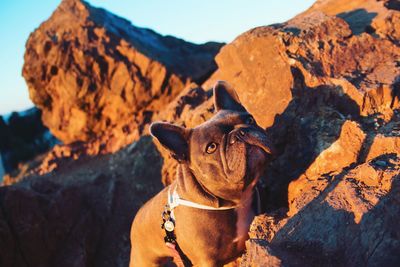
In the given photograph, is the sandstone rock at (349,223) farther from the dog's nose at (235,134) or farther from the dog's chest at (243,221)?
the dog's nose at (235,134)

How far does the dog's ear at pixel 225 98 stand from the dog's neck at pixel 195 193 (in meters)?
0.67

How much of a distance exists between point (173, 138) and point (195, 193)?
487 mm

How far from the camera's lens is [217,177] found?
115 inches

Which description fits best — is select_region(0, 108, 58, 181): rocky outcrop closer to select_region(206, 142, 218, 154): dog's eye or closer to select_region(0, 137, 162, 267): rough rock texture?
select_region(0, 137, 162, 267): rough rock texture

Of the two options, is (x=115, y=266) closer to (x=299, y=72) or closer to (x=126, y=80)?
(x=299, y=72)

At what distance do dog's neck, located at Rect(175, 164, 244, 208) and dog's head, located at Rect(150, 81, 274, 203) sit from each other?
4cm

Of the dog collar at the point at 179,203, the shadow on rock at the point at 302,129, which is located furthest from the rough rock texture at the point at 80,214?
the dog collar at the point at 179,203

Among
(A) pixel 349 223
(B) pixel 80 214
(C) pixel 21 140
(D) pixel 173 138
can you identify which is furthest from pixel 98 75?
(A) pixel 349 223

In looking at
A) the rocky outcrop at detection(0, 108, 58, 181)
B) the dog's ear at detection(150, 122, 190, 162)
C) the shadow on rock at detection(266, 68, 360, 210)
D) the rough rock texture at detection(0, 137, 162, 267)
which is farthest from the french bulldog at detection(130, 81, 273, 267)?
the rocky outcrop at detection(0, 108, 58, 181)

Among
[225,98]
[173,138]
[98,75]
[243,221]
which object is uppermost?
[98,75]

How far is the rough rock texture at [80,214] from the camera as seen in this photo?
5.61m

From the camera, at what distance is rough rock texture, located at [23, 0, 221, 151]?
29.6ft

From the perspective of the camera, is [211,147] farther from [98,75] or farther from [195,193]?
[98,75]

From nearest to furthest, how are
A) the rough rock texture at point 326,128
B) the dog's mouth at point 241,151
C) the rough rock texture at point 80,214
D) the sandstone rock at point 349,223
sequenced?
the sandstone rock at point 349,223 < the rough rock texture at point 326,128 < the dog's mouth at point 241,151 < the rough rock texture at point 80,214
